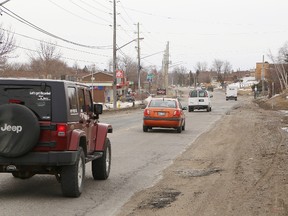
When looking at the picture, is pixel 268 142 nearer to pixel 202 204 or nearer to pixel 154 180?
pixel 154 180

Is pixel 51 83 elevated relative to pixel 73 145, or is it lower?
elevated

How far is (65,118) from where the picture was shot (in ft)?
26.7

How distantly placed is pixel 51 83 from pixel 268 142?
11.7 meters

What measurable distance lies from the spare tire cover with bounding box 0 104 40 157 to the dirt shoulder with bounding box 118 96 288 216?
5.88ft

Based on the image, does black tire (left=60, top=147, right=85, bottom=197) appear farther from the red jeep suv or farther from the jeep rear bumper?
the jeep rear bumper

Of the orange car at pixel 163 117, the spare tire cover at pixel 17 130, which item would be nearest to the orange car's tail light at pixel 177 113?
the orange car at pixel 163 117

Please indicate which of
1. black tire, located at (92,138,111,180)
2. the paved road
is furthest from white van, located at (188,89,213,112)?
black tire, located at (92,138,111,180)

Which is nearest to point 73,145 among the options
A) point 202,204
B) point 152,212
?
point 152,212

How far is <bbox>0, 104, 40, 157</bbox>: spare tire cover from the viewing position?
7949 millimetres

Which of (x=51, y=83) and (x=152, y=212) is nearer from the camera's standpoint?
(x=152, y=212)

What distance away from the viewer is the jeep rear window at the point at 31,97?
26.7 feet

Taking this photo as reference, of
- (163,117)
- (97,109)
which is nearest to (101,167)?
(97,109)

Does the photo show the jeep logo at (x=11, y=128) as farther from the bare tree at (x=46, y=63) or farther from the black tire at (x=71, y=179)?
the bare tree at (x=46, y=63)

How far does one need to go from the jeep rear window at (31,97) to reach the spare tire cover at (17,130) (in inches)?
6.4
